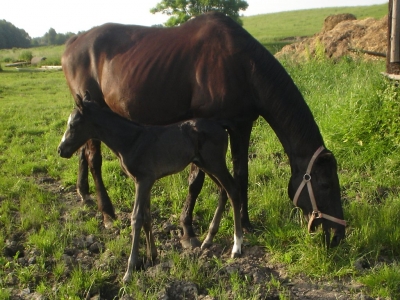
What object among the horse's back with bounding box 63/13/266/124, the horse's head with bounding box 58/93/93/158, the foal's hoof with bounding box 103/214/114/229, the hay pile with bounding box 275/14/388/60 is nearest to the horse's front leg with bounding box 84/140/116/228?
the foal's hoof with bounding box 103/214/114/229

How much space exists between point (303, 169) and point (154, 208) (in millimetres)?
1951

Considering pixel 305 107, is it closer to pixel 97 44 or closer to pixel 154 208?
pixel 154 208

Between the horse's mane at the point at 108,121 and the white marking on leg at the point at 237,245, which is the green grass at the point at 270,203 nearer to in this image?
the white marking on leg at the point at 237,245

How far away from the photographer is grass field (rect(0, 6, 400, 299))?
373 centimetres

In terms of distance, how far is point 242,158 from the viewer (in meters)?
4.68

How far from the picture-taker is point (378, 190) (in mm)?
5457

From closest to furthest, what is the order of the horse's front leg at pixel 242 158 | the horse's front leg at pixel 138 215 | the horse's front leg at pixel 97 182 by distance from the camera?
the horse's front leg at pixel 138 215, the horse's front leg at pixel 242 158, the horse's front leg at pixel 97 182

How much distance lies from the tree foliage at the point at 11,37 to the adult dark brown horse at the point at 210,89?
69357 mm

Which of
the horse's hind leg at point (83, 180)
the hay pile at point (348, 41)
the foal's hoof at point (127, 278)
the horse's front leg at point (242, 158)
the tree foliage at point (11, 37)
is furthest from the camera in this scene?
the tree foliage at point (11, 37)

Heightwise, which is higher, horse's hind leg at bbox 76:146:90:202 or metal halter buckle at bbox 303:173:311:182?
metal halter buckle at bbox 303:173:311:182

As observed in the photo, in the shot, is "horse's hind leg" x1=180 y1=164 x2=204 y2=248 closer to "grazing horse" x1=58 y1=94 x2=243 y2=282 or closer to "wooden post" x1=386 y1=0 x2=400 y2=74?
"grazing horse" x1=58 y1=94 x2=243 y2=282

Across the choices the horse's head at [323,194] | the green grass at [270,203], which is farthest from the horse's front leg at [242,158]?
the horse's head at [323,194]

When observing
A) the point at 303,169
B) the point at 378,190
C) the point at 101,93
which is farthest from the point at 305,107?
the point at 101,93

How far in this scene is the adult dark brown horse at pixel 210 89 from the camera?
4.22 meters
